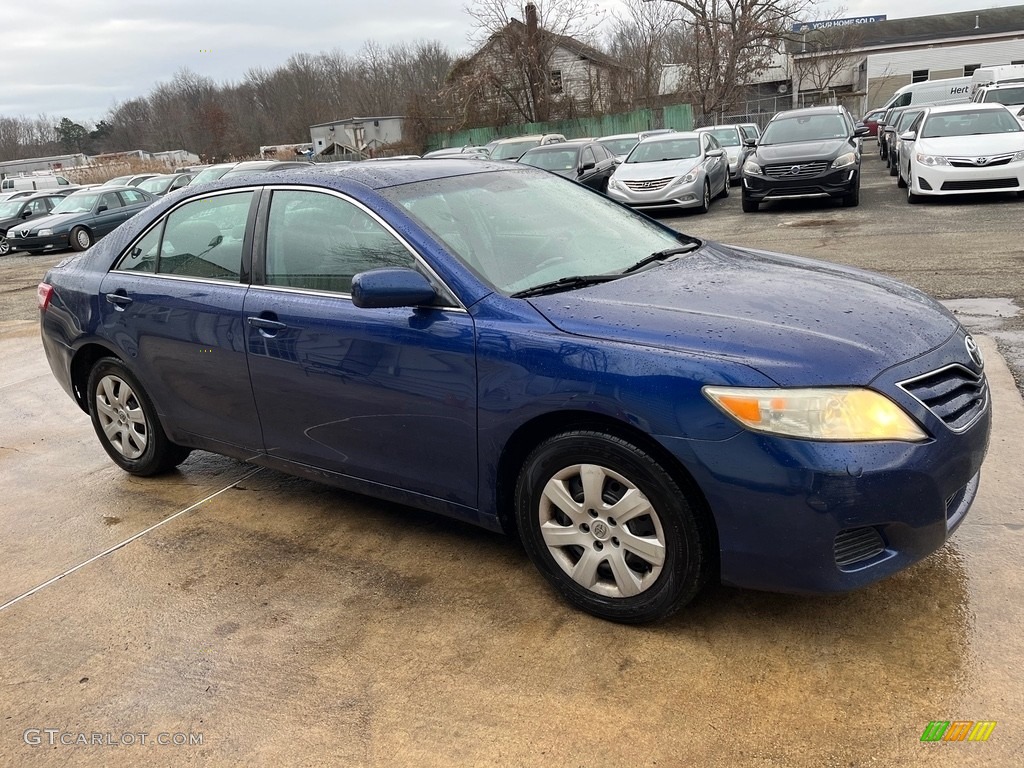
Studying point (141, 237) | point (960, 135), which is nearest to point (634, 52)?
point (960, 135)

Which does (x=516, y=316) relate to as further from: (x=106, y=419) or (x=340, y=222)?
(x=106, y=419)

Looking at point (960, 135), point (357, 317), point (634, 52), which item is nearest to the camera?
point (357, 317)

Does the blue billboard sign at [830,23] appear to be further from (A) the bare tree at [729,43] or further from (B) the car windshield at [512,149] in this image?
(B) the car windshield at [512,149]

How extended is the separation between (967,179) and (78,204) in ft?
62.8

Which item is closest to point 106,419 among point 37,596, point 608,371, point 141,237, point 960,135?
point 141,237

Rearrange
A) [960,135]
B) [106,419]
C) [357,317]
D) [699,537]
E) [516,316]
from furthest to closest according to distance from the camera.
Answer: [960,135], [106,419], [357,317], [516,316], [699,537]

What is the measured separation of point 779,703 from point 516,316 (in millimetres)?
1506

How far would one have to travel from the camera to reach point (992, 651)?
2.72 metres

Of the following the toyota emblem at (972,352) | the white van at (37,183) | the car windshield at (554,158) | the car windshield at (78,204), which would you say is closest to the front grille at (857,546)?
the toyota emblem at (972,352)

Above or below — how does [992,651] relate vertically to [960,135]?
below

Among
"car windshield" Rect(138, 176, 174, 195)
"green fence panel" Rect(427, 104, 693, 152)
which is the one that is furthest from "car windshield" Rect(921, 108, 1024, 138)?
"green fence panel" Rect(427, 104, 693, 152)

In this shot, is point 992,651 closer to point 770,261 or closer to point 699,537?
point 699,537

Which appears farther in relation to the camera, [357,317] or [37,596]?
[37,596]

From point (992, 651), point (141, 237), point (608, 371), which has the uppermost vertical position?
point (141, 237)
